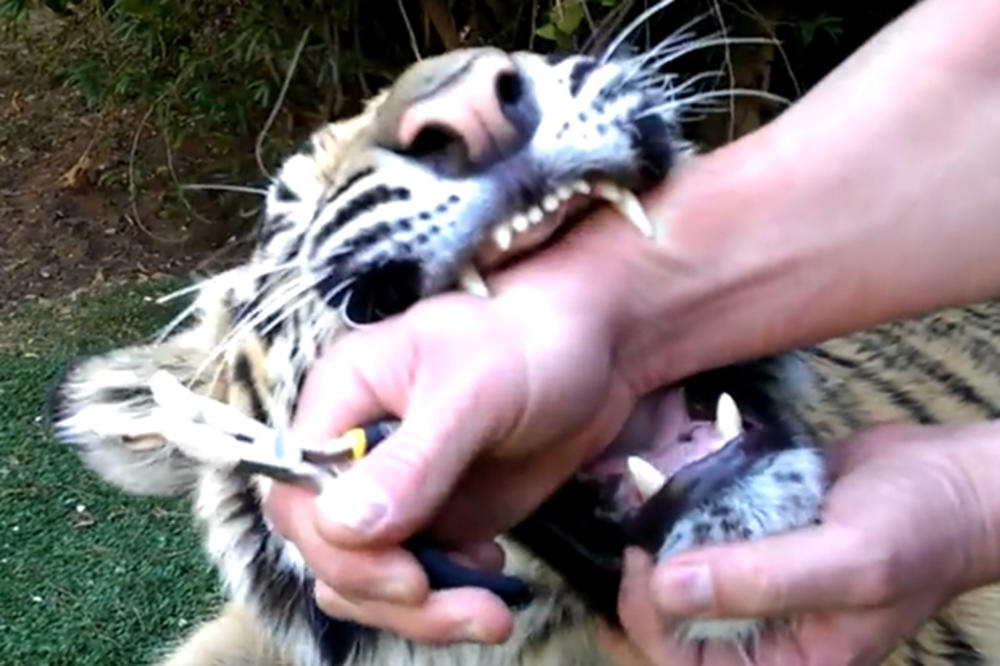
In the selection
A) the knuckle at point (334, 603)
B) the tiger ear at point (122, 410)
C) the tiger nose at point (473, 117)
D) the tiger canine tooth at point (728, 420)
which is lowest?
the tiger ear at point (122, 410)

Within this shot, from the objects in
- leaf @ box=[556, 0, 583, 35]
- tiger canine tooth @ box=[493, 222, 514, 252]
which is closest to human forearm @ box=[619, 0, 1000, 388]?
tiger canine tooth @ box=[493, 222, 514, 252]

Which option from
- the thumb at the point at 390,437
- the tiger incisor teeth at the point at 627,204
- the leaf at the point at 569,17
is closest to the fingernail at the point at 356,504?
the thumb at the point at 390,437

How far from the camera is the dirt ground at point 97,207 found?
3967 millimetres

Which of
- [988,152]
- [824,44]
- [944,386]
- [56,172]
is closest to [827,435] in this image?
[988,152]

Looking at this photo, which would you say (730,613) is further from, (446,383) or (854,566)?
(446,383)

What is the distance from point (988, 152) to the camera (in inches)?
53.5

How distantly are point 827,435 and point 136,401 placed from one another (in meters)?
0.68

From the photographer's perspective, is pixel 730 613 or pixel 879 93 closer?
pixel 730 613

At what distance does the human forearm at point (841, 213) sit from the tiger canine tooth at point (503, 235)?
0.10 m

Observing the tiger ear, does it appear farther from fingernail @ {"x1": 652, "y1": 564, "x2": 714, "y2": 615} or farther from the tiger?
fingernail @ {"x1": 652, "y1": 564, "x2": 714, "y2": 615}

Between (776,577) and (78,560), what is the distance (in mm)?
1852

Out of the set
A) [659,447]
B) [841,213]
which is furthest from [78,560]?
[841,213]

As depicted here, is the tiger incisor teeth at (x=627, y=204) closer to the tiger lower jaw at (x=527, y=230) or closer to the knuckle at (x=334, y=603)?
the tiger lower jaw at (x=527, y=230)

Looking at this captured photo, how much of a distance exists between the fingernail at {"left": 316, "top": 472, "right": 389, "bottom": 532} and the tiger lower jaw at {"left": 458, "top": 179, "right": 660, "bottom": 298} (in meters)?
0.26
